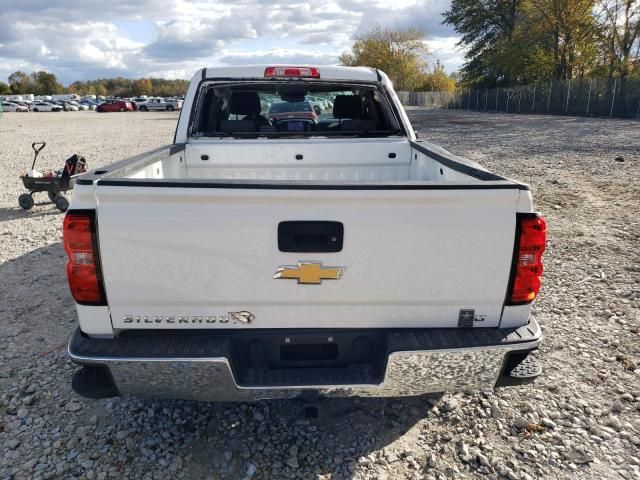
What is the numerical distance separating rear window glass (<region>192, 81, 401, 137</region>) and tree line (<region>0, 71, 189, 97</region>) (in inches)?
4526

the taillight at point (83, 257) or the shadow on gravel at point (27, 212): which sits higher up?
the taillight at point (83, 257)

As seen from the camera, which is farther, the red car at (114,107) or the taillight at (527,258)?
the red car at (114,107)

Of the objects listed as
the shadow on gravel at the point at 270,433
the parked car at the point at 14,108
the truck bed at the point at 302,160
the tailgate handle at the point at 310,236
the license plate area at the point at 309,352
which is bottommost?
Answer: the shadow on gravel at the point at 270,433

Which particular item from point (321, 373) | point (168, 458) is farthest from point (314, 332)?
point (168, 458)

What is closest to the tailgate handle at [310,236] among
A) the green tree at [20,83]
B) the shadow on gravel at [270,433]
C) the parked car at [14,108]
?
the shadow on gravel at [270,433]

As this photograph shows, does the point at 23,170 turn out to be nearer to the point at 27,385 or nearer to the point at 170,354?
the point at 27,385

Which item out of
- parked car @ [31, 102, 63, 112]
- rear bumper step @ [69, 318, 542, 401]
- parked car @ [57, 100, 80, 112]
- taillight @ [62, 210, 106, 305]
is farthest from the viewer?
parked car @ [57, 100, 80, 112]

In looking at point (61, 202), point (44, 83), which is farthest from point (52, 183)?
point (44, 83)

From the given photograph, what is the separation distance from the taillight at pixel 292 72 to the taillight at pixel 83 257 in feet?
9.10

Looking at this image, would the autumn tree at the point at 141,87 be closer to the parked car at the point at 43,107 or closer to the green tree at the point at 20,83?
the green tree at the point at 20,83

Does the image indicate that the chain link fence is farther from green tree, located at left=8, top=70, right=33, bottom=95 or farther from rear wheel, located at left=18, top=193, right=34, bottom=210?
green tree, located at left=8, top=70, right=33, bottom=95

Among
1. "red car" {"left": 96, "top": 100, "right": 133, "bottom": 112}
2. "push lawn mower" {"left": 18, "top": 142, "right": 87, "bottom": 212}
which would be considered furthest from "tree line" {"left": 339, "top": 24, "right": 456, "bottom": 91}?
"push lawn mower" {"left": 18, "top": 142, "right": 87, "bottom": 212}

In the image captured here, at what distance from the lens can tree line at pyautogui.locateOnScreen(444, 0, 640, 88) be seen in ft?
115

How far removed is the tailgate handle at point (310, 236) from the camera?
7.43ft
